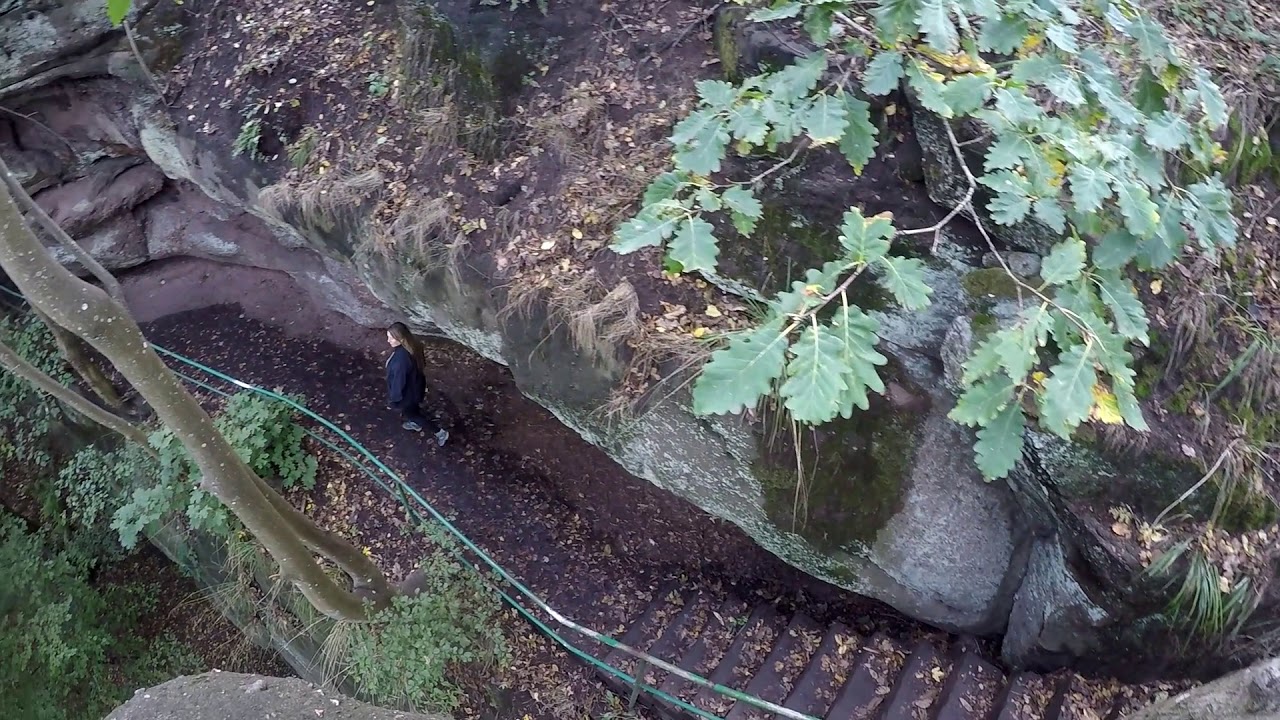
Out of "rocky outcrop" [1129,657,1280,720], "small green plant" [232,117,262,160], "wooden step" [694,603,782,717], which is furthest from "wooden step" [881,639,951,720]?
"small green plant" [232,117,262,160]

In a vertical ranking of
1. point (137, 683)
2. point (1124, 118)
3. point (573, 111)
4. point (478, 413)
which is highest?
point (1124, 118)

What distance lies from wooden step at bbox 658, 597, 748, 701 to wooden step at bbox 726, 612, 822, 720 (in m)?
0.28

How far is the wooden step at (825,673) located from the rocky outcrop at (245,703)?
2.21 metres

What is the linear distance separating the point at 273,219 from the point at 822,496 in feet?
14.5

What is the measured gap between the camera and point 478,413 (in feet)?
20.3

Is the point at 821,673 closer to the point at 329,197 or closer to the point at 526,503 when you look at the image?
the point at 526,503

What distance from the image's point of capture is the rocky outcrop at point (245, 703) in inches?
109

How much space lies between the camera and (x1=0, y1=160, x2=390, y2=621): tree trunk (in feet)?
8.31

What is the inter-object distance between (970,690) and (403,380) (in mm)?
4086

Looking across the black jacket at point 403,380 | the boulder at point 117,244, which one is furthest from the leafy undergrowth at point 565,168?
the boulder at point 117,244

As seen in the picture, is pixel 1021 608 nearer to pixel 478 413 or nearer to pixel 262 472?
pixel 478 413

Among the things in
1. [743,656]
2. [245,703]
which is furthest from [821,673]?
[245,703]

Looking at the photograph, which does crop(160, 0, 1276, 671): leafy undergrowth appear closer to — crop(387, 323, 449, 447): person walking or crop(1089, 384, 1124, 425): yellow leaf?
crop(387, 323, 449, 447): person walking

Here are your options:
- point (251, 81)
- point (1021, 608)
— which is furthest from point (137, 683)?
point (1021, 608)
